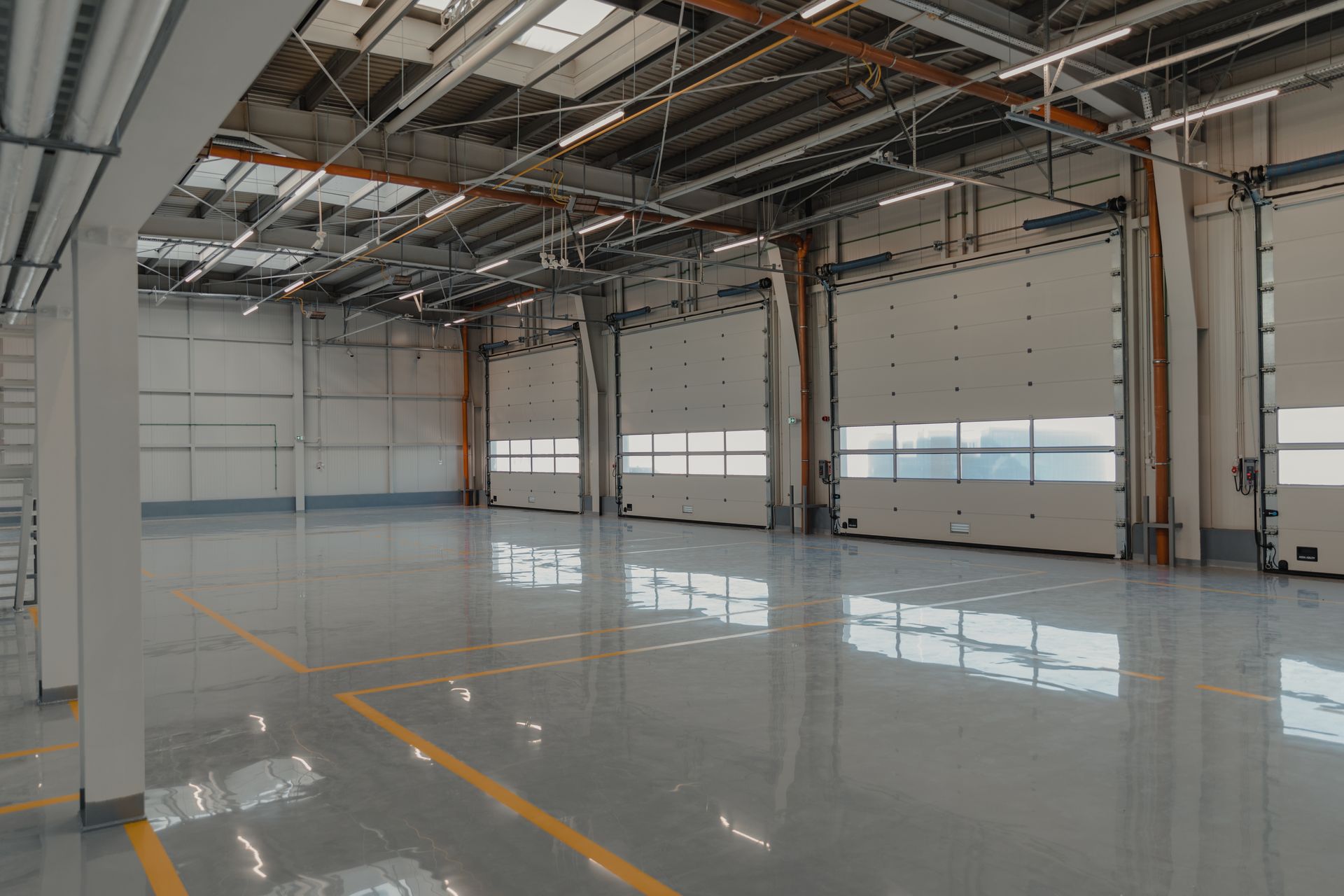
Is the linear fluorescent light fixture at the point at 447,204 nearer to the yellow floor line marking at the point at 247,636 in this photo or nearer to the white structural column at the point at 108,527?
the yellow floor line marking at the point at 247,636

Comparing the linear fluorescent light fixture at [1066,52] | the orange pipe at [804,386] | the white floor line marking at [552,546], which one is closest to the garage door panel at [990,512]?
the orange pipe at [804,386]

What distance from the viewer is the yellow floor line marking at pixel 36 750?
6.55 m

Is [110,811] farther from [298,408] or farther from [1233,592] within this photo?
[298,408]

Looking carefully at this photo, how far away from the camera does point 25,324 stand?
32.3 ft

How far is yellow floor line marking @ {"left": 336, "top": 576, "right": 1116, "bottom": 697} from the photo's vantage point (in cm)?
855

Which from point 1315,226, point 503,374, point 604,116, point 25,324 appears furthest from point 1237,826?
point 503,374

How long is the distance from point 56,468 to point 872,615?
30.0ft

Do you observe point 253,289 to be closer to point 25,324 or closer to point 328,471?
point 328,471

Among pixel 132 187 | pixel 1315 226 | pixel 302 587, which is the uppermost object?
pixel 1315 226

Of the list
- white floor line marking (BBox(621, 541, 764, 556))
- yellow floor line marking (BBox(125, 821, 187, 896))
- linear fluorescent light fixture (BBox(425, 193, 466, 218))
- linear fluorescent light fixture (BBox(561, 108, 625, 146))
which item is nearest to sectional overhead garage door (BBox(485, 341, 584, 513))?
white floor line marking (BBox(621, 541, 764, 556))

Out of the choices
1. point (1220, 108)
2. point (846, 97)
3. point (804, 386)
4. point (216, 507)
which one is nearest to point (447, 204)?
point (846, 97)

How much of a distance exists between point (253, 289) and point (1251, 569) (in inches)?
1271

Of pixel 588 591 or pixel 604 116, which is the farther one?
pixel 588 591

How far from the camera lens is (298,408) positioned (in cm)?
3456
